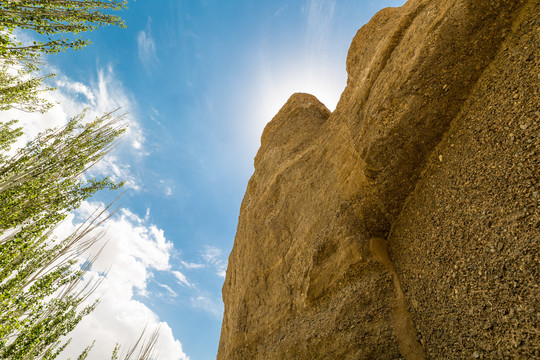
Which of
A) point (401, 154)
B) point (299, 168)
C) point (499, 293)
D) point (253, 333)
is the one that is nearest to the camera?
point (499, 293)

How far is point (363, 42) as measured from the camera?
9.88m

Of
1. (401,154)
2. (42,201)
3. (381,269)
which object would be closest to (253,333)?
(381,269)

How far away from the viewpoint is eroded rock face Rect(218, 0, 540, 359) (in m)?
4.06

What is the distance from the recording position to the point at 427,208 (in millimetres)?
5797

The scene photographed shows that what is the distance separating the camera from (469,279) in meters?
4.48

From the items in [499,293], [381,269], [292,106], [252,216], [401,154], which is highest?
[292,106]

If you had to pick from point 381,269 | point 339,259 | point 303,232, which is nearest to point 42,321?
point 303,232

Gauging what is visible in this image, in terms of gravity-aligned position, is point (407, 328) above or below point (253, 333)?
below

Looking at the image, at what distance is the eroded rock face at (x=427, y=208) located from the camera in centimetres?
406

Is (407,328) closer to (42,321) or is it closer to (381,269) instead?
(381,269)

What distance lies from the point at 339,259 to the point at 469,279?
3026 millimetres

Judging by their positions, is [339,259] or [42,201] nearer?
[339,259]

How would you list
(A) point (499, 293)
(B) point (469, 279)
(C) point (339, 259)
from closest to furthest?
(A) point (499, 293) < (B) point (469, 279) < (C) point (339, 259)

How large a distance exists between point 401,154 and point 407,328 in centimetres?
404
